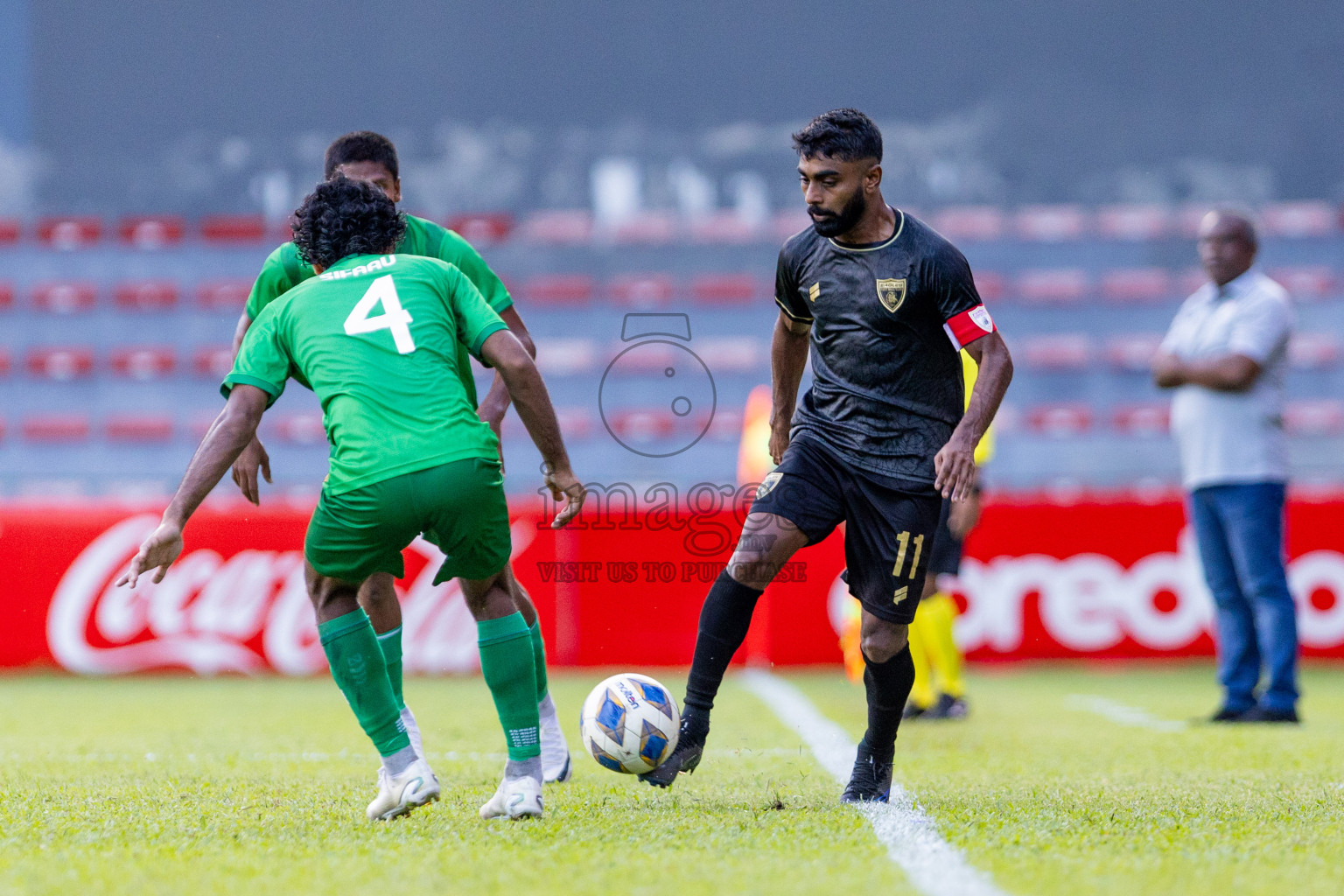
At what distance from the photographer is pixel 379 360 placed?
3.60 metres

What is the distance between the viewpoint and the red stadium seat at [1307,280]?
49.8 feet

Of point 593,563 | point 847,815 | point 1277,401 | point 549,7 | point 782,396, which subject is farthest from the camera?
point 549,7

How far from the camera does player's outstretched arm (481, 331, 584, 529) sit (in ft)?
11.8

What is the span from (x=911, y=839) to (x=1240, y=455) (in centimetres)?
431

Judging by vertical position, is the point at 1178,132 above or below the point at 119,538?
above

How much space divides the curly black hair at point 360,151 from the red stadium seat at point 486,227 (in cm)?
1097

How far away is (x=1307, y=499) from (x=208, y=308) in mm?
10839

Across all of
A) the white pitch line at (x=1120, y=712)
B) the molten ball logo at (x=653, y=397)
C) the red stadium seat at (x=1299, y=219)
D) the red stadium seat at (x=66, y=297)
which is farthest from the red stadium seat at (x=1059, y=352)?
the red stadium seat at (x=66, y=297)

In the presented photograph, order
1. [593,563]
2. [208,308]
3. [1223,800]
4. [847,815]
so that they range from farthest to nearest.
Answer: [208,308] < [593,563] < [1223,800] < [847,815]

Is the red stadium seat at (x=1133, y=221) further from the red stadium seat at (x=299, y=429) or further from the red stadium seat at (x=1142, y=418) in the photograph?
the red stadium seat at (x=299, y=429)

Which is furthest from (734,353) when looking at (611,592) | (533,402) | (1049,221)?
(533,402)

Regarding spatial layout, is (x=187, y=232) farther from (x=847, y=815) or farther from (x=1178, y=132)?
(x=847, y=815)

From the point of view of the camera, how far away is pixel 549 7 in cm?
1692

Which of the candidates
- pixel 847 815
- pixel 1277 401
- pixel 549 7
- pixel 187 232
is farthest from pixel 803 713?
pixel 549 7
